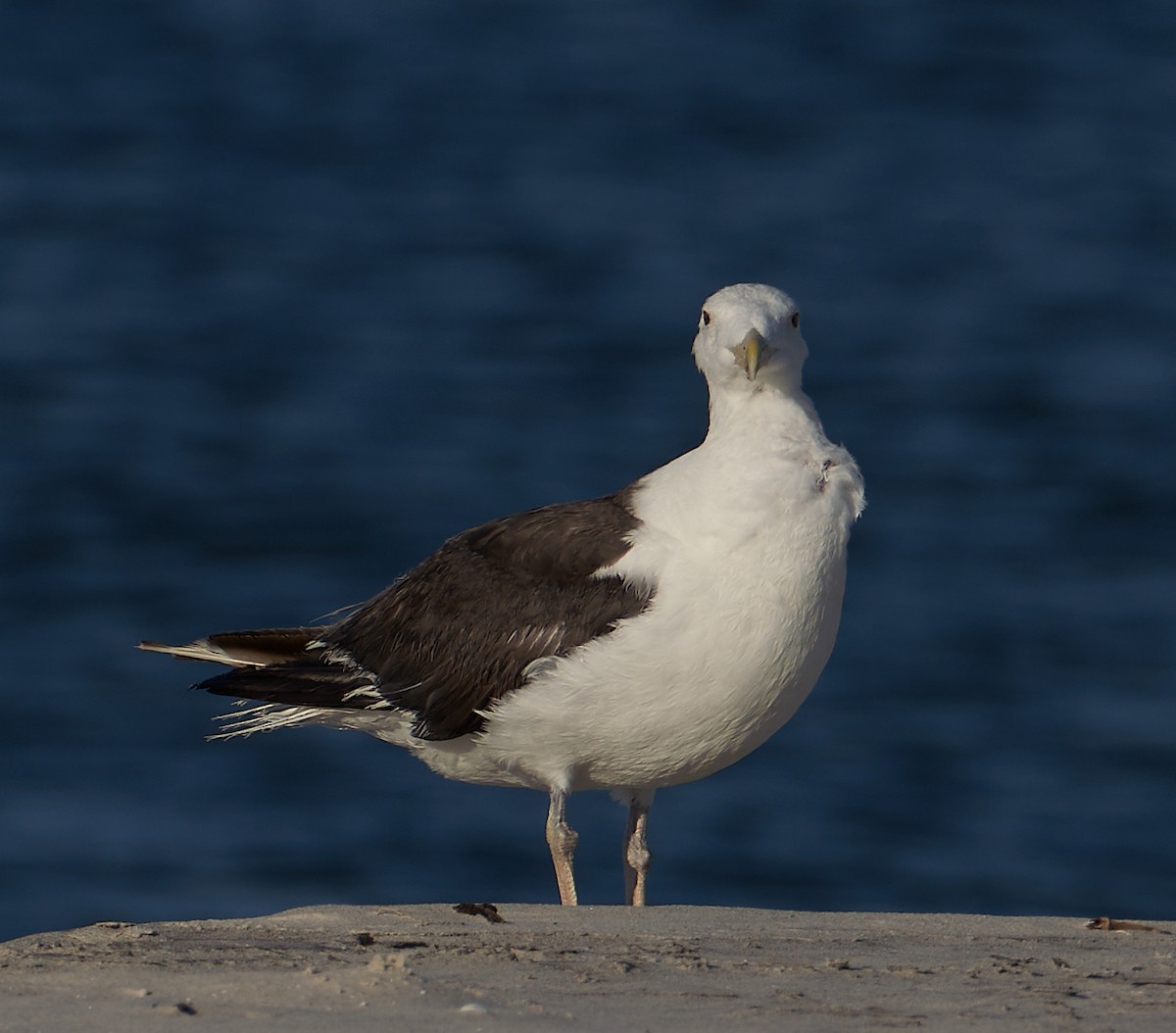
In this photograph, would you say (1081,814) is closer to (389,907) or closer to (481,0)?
(389,907)

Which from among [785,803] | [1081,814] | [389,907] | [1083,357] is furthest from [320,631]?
[1083,357]

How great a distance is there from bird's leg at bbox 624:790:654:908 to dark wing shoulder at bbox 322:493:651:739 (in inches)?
31.6

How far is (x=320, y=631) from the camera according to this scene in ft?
31.0

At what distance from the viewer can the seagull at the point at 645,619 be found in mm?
7738

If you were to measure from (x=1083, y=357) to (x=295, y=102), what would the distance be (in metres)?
11.2

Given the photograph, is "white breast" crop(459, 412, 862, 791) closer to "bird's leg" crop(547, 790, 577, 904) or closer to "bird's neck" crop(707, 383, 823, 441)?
"bird's neck" crop(707, 383, 823, 441)

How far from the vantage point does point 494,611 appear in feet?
27.8

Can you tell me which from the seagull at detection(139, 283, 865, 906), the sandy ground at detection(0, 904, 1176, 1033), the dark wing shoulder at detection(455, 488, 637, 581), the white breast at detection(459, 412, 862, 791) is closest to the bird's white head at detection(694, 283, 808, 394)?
the seagull at detection(139, 283, 865, 906)

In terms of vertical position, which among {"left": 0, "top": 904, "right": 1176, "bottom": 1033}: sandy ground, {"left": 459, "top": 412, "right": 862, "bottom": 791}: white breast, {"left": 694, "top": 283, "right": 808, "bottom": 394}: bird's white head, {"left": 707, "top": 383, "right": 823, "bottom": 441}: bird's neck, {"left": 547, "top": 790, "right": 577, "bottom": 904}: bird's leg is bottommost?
{"left": 0, "top": 904, "right": 1176, "bottom": 1033}: sandy ground

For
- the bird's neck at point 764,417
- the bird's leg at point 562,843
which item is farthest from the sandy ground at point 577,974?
the bird's neck at point 764,417

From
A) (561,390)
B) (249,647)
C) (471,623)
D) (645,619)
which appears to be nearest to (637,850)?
(471,623)

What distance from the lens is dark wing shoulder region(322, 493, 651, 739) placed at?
8.10 meters

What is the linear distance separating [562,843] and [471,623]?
94cm

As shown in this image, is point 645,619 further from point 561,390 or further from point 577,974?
point 561,390
